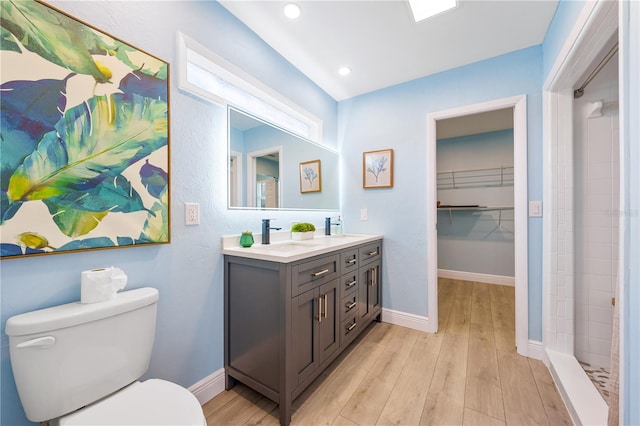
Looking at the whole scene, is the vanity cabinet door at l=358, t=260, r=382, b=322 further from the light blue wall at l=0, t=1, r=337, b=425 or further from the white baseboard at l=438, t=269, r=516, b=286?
the white baseboard at l=438, t=269, r=516, b=286

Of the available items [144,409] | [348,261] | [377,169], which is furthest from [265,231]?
[377,169]

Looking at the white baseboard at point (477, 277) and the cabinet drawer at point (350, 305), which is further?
the white baseboard at point (477, 277)

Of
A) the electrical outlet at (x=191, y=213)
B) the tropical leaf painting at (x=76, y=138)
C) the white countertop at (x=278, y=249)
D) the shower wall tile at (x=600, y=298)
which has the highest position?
the tropical leaf painting at (x=76, y=138)

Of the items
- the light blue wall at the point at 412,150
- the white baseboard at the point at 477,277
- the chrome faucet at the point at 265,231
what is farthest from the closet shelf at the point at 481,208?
the chrome faucet at the point at 265,231

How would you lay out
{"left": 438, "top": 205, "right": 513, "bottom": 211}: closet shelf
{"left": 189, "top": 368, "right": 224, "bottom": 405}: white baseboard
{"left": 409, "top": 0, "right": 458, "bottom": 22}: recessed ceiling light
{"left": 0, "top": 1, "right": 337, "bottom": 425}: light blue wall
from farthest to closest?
{"left": 438, "top": 205, "right": 513, "bottom": 211}: closet shelf < {"left": 409, "top": 0, "right": 458, "bottom": 22}: recessed ceiling light < {"left": 189, "top": 368, "right": 224, "bottom": 405}: white baseboard < {"left": 0, "top": 1, "right": 337, "bottom": 425}: light blue wall

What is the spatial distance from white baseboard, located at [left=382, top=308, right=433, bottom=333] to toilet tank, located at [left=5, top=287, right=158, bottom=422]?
2.08m

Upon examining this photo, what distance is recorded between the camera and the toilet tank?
0.81 metres

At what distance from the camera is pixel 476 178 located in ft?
13.0

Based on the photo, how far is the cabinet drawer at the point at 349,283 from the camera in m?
1.82

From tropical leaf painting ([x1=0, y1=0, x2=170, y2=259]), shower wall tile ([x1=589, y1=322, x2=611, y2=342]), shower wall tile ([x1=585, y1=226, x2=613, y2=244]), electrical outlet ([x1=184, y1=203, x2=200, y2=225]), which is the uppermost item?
tropical leaf painting ([x1=0, y1=0, x2=170, y2=259])

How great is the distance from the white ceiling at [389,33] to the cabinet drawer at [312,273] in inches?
63.5

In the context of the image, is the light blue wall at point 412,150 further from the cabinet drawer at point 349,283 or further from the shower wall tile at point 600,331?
the cabinet drawer at point 349,283

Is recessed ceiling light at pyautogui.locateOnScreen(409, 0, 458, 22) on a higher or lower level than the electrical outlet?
higher

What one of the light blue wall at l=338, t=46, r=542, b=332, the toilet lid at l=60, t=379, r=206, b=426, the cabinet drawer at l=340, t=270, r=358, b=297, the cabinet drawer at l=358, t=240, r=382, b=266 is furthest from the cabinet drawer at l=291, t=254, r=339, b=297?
the light blue wall at l=338, t=46, r=542, b=332
